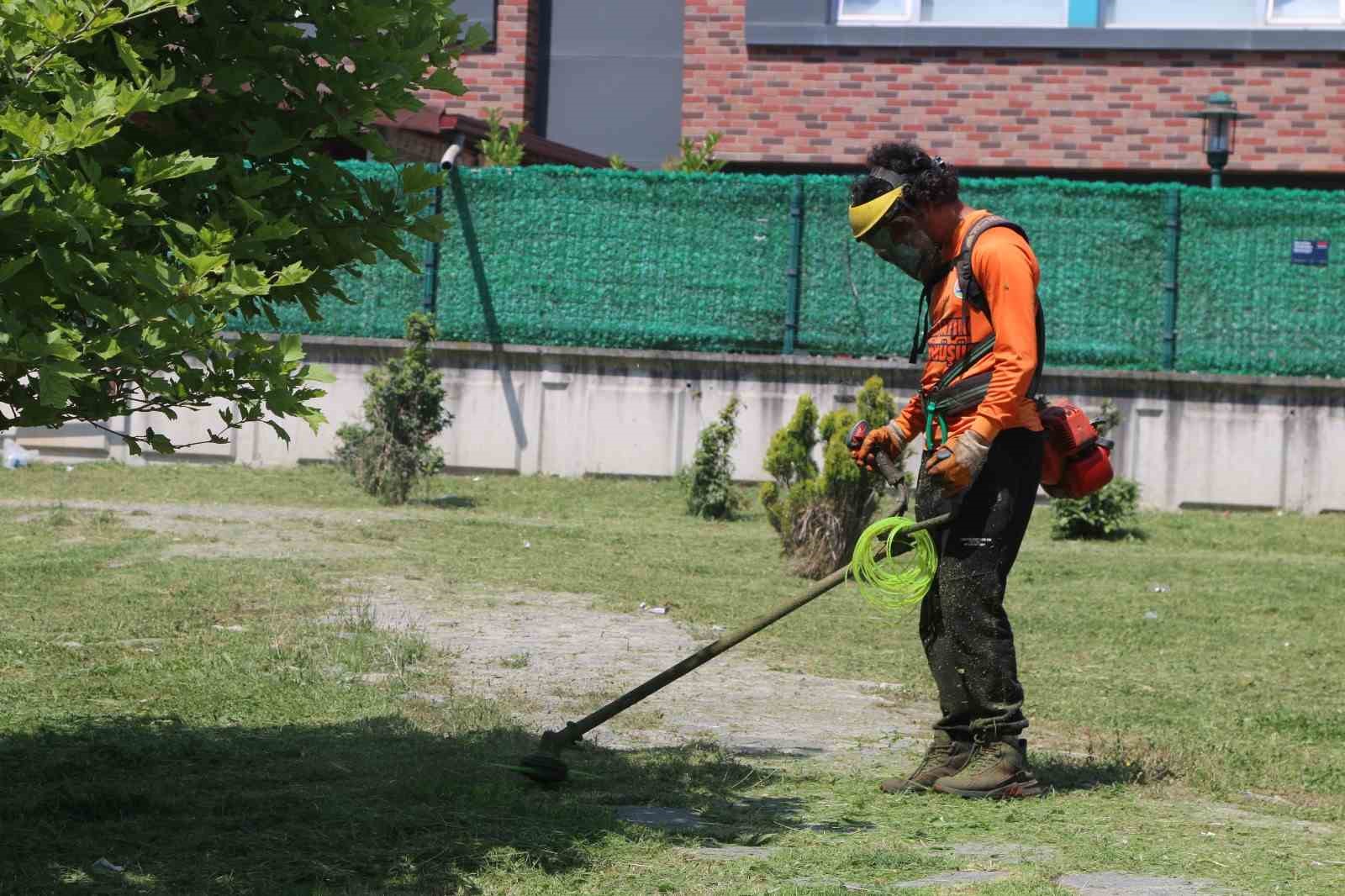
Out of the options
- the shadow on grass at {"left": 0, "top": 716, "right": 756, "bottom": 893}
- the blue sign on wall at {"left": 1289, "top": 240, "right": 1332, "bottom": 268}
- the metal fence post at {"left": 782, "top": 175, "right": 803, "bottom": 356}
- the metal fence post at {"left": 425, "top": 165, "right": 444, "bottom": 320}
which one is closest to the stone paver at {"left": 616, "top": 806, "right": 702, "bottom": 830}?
the shadow on grass at {"left": 0, "top": 716, "right": 756, "bottom": 893}

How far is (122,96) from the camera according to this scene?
149 inches

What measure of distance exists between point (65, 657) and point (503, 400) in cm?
861

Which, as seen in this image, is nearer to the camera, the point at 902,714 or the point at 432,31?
the point at 432,31

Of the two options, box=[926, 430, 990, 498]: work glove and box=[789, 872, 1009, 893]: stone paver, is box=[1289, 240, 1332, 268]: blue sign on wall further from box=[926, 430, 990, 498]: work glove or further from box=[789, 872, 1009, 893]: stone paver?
box=[789, 872, 1009, 893]: stone paver

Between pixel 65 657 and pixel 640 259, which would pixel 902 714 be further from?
pixel 640 259

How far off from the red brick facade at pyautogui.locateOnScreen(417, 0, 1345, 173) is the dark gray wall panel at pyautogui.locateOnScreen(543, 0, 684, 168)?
599 millimetres

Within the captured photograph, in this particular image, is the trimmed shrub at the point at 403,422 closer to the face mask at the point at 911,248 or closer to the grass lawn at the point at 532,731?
the grass lawn at the point at 532,731

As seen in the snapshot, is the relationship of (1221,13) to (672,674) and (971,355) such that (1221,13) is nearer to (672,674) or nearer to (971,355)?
(971,355)

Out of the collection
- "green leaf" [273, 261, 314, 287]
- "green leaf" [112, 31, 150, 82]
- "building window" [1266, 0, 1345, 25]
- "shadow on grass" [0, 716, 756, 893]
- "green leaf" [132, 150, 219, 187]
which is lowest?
"shadow on grass" [0, 716, 756, 893]

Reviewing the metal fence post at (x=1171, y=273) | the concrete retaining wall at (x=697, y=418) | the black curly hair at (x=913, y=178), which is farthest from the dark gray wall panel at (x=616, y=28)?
the black curly hair at (x=913, y=178)

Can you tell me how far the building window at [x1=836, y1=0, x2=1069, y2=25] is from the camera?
61.1 ft

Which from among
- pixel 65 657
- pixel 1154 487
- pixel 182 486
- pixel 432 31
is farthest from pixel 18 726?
pixel 1154 487

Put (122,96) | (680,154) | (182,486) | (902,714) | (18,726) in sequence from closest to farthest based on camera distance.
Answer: (122,96) → (18,726) → (902,714) → (182,486) → (680,154)

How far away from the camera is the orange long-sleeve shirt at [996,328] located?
5754mm
